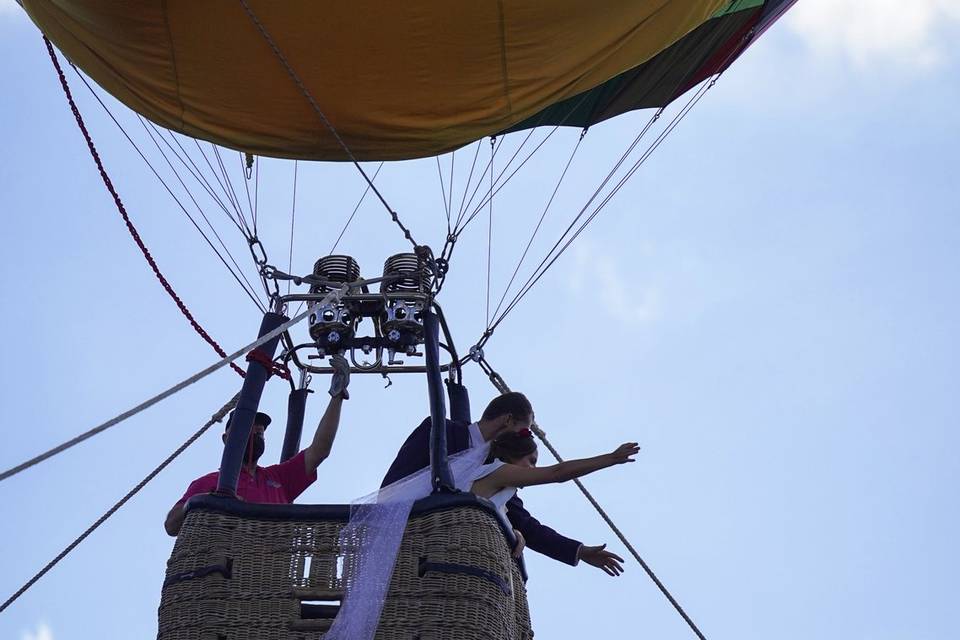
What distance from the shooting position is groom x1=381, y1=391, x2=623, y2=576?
5117 mm

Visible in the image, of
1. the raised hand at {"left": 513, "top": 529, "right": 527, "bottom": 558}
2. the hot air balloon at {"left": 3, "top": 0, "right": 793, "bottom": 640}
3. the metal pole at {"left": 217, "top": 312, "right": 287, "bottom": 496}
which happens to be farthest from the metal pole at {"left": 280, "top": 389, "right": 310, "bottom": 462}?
the raised hand at {"left": 513, "top": 529, "right": 527, "bottom": 558}

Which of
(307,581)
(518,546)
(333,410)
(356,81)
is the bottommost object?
(307,581)

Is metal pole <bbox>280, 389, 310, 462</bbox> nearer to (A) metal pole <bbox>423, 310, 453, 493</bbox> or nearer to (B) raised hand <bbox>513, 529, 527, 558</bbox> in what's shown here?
(A) metal pole <bbox>423, 310, 453, 493</bbox>

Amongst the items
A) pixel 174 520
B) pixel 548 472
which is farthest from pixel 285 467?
pixel 548 472

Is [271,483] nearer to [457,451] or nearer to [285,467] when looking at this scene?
[285,467]

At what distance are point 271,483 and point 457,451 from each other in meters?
0.67

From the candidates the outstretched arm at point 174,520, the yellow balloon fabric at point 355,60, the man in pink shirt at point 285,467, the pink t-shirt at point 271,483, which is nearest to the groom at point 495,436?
the man in pink shirt at point 285,467

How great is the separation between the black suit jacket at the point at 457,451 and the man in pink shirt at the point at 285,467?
27 cm

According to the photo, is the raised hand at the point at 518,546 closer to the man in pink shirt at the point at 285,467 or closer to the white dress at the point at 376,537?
the white dress at the point at 376,537

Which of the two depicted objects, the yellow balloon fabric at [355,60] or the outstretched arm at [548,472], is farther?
the yellow balloon fabric at [355,60]

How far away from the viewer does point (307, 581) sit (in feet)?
14.9

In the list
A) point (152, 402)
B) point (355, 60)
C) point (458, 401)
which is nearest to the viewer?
point (152, 402)

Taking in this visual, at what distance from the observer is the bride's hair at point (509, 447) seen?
16.5 ft

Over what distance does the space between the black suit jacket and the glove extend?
0.91 ft
